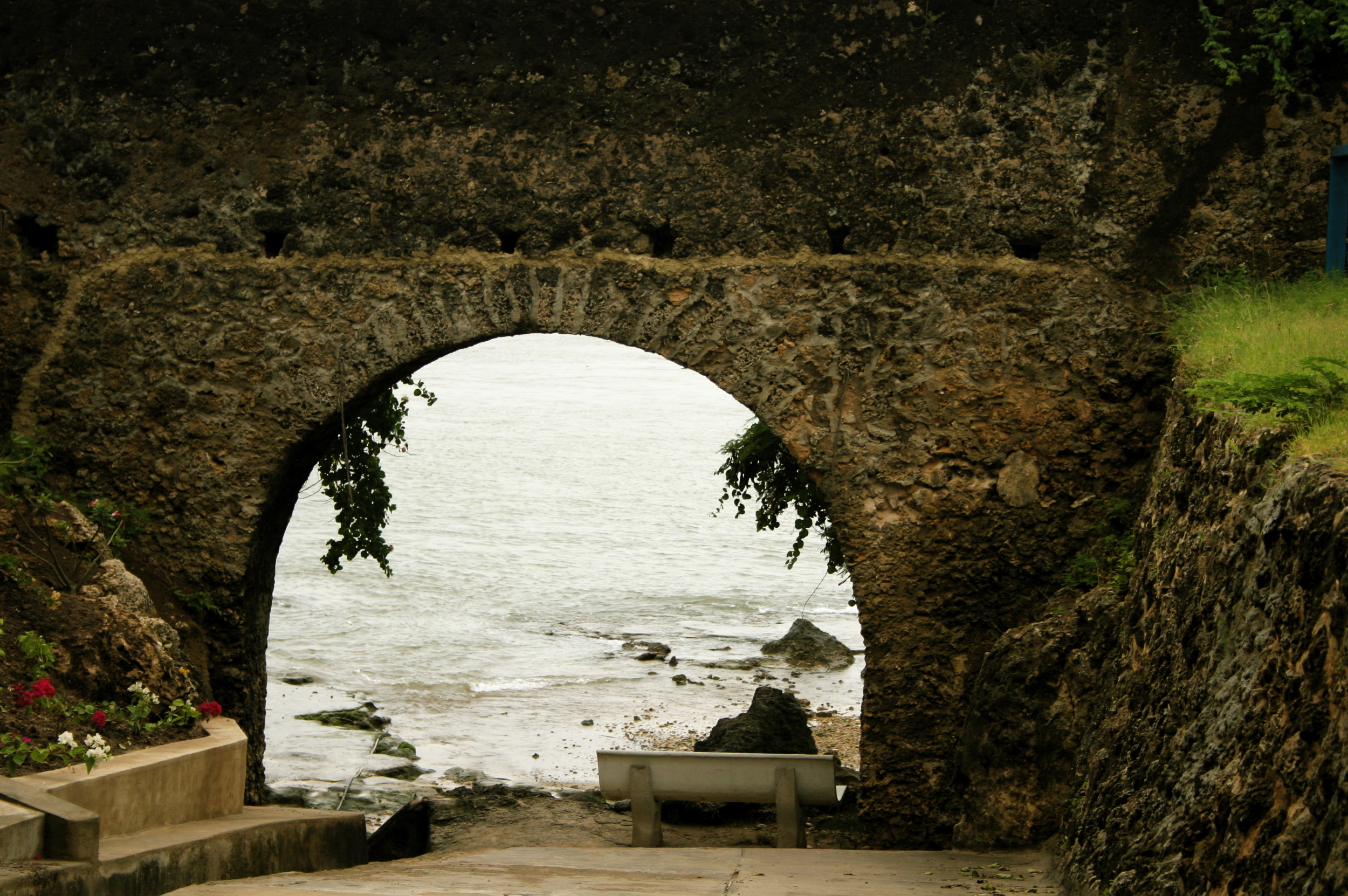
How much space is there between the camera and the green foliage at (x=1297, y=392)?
316 centimetres

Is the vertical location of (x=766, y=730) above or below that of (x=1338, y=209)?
below

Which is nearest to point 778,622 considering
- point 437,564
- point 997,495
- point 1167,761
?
point 437,564

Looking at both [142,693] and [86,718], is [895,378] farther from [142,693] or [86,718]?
[86,718]

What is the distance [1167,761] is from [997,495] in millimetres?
2219

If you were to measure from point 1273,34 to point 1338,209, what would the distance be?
72 cm

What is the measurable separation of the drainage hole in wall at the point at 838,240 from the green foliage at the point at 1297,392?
1877 millimetres

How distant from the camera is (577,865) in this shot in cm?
426

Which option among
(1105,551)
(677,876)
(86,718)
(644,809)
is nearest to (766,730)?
(644,809)

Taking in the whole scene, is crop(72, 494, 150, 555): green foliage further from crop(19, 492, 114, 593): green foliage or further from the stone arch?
the stone arch

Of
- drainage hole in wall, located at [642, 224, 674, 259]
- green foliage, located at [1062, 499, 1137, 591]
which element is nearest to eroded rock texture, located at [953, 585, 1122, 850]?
green foliage, located at [1062, 499, 1137, 591]

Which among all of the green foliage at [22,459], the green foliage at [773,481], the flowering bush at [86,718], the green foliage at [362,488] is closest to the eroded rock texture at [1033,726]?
the flowering bush at [86,718]

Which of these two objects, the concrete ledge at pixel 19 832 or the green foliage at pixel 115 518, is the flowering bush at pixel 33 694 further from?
the green foliage at pixel 115 518

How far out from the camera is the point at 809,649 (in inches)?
443

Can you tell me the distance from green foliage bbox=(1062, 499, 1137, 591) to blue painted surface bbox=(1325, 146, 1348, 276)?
122 centimetres
